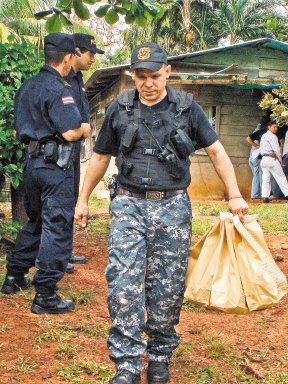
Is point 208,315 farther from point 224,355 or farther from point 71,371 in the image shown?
point 71,371

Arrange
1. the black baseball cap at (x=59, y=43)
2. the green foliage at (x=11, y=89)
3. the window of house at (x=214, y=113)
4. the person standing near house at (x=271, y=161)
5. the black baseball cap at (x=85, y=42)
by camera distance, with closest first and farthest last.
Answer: the black baseball cap at (x=59, y=43) → the black baseball cap at (x=85, y=42) → the green foliage at (x=11, y=89) → the person standing near house at (x=271, y=161) → the window of house at (x=214, y=113)

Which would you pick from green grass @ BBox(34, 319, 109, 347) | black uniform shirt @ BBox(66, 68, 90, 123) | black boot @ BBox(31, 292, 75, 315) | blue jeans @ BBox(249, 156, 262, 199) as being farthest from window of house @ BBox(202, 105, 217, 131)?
green grass @ BBox(34, 319, 109, 347)

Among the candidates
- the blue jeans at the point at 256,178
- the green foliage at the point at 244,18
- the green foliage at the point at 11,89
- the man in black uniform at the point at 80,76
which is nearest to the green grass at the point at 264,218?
the blue jeans at the point at 256,178

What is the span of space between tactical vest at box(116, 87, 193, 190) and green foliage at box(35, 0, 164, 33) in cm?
113

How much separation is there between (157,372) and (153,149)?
1.20m

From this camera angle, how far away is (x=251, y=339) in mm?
3877

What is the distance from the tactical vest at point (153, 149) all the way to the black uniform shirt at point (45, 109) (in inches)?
35.8

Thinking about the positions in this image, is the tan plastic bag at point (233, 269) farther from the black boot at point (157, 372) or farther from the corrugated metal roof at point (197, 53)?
the corrugated metal roof at point (197, 53)

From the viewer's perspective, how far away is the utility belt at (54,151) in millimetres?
4020

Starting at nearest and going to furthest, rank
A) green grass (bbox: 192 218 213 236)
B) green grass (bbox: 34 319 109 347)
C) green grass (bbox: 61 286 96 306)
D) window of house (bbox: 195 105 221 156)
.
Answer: green grass (bbox: 34 319 109 347)
green grass (bbox: 61 286 96 306)
green grass (bbox: 192 218 213 236)
window of house (bbox: 195 105 221 156)

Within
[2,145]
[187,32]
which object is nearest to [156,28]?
[187,32]

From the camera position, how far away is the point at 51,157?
158 inches

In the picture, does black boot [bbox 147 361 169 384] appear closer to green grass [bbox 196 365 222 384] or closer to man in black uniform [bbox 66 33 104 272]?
green grass [bbox 196 365 222 384]

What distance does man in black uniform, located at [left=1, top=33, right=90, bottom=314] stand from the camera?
13.2 feet
